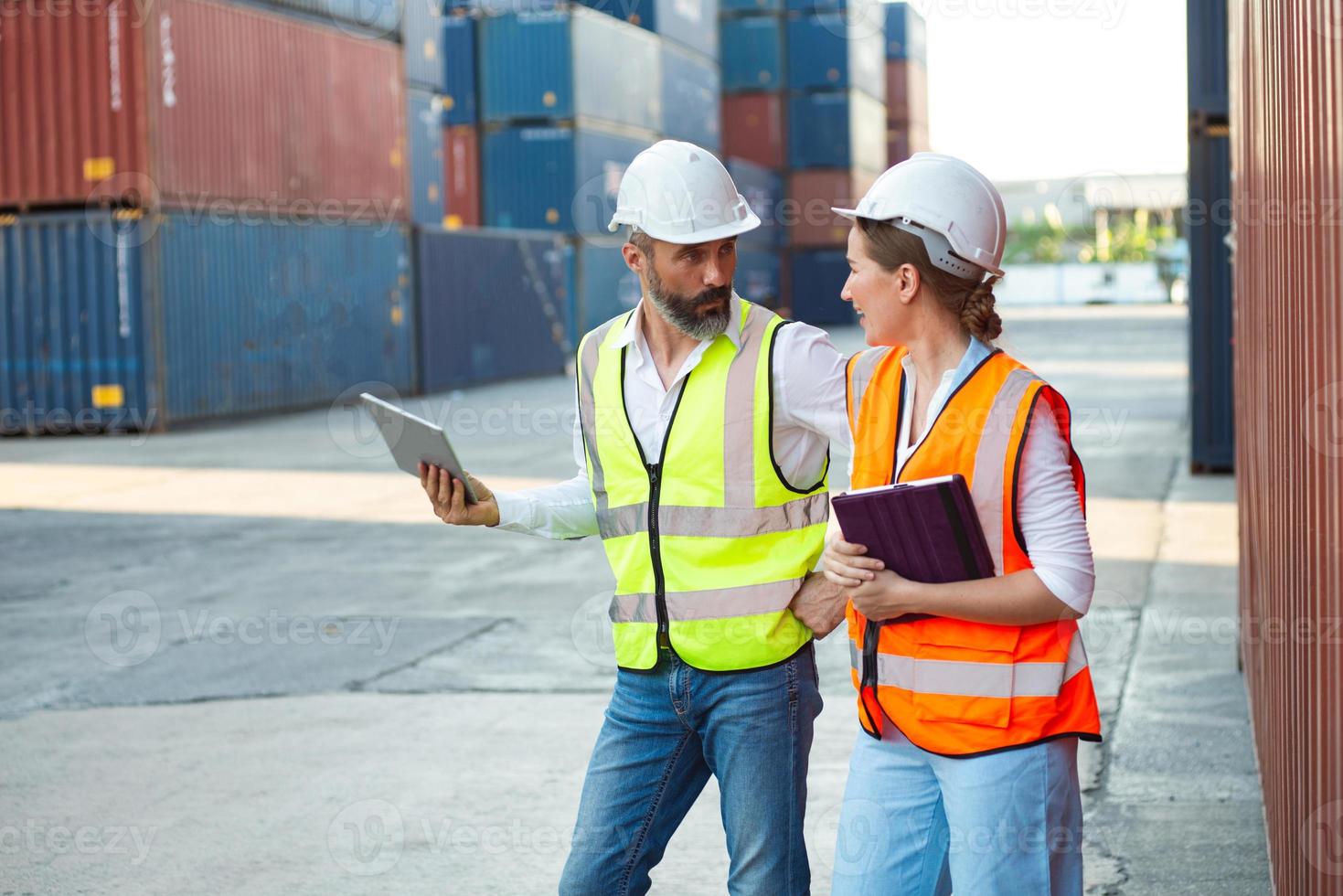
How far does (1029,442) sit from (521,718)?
4.09 metres

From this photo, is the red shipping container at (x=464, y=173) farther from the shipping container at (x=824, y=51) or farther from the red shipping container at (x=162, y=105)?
the shipping container at (x=824, y=51)

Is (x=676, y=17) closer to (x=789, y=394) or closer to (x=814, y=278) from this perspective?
(x=814, y=278)

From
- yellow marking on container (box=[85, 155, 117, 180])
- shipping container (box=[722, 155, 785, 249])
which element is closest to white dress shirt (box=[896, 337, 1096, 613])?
yellow marking on container (box=[85, 155, 117, 180])

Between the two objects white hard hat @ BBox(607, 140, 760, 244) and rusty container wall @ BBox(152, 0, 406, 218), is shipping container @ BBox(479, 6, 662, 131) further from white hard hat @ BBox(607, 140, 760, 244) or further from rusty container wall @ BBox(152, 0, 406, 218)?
white hard hat @ BBox(607, 140, 760, 244)

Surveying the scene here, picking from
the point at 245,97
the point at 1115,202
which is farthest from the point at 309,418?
the point at 1115,202

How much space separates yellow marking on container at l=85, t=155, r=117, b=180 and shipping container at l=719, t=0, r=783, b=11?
3060 centimetres

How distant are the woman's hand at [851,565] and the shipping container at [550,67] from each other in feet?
100.0

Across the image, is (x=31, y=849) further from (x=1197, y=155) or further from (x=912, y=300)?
(x=1197, y=155)

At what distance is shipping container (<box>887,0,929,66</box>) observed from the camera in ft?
189

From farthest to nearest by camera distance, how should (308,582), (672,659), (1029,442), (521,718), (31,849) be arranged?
(308,582) → (521,718) → (31,849) → (672,659) → (1029,442)

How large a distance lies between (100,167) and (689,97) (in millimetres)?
21959

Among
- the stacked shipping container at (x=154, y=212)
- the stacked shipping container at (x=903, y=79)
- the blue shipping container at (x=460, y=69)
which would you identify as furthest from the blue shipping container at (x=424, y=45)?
the stacked shipping container at (x=903, y=79)

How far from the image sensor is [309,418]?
21.4 m

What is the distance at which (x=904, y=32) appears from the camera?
58.0 metres
